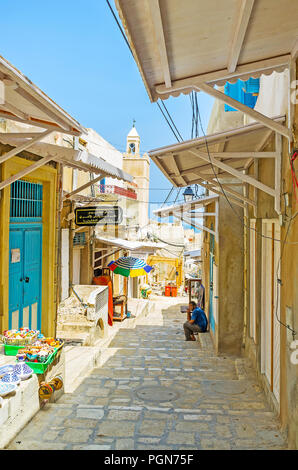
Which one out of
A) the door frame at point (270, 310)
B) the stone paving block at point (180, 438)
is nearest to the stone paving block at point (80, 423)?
the stone paving block at point (180, 438)

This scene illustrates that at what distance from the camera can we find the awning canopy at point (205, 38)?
2771 millimetres

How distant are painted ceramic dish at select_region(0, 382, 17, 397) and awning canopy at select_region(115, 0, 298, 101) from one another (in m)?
3.29

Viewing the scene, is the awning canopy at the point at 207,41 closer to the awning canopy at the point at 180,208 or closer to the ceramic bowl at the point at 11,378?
the ceramic bowl at the point at 11,378

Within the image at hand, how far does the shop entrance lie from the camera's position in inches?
283

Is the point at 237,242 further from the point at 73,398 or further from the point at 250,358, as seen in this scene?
the point at 73,398

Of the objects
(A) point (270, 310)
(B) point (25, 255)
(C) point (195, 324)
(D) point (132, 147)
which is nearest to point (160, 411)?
(A) point (270, 310)

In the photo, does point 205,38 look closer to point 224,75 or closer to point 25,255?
point 224,75

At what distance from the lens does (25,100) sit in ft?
15.1

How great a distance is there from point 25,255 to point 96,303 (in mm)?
4210

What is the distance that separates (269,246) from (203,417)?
258 cm

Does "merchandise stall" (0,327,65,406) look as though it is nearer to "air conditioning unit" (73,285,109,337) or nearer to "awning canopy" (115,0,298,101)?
"awning canopy" (115,0,298,101)

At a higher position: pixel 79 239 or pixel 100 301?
pixel 79 239
